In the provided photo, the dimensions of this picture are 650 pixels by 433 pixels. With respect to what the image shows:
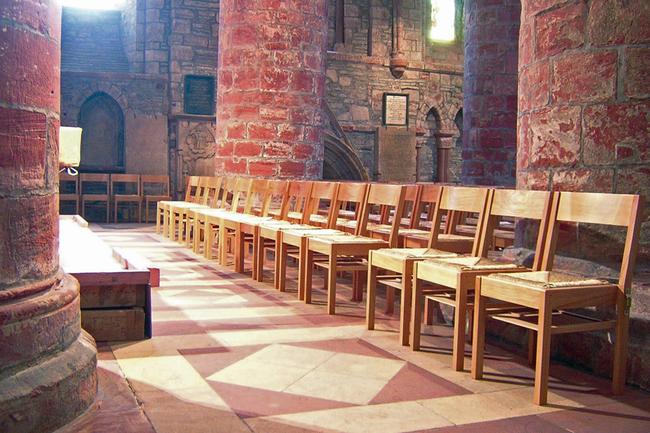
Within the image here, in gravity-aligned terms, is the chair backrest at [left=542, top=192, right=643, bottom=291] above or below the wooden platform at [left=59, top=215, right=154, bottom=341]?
above

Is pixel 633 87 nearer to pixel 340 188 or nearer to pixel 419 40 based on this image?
pixel 340 188

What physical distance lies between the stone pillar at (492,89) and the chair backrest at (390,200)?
510cm

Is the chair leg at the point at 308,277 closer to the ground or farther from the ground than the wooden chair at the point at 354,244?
closer to the ground

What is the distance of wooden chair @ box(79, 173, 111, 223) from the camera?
442 inches

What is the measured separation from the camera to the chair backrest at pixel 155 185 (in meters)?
12.1

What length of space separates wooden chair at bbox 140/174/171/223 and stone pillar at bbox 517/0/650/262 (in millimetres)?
8463

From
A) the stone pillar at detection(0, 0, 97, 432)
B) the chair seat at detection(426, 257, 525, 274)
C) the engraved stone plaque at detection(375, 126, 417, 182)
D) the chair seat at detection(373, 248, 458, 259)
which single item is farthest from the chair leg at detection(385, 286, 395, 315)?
the engraved stone plaque at detection(375, 126, 417, 182)

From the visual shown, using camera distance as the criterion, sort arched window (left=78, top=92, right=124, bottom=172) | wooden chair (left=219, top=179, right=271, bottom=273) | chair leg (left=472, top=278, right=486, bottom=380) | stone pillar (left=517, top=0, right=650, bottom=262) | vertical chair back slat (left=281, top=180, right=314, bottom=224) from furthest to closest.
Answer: arched window (left=78, top=92, right=124, bottom=172) → wooden chair (left=219, top=179, right=271, bottom=273) → vertical chair back slat (left=281, top=180, right=314, bottom=224) → stone pillar (left=517, top=0, right=650, bottom=262) → chair leg (left=472, top=278, right=486, bottom=380)

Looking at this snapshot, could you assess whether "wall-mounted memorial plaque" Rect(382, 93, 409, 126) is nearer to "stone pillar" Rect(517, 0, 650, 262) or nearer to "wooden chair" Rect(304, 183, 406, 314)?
"wooden chair" Rect(304, 183, 406, 314)

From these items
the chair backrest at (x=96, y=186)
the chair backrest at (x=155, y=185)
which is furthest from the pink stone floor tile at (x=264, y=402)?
the chair backrest at (x=155, y=185)

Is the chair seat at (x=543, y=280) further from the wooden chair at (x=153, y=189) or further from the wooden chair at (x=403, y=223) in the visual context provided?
the wooden chair at (x=153, y=189)

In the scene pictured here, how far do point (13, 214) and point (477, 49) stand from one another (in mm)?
8057

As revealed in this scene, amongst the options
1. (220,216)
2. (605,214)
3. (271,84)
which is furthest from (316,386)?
(271,84)

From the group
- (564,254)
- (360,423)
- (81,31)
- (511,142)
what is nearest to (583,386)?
(564,254)
